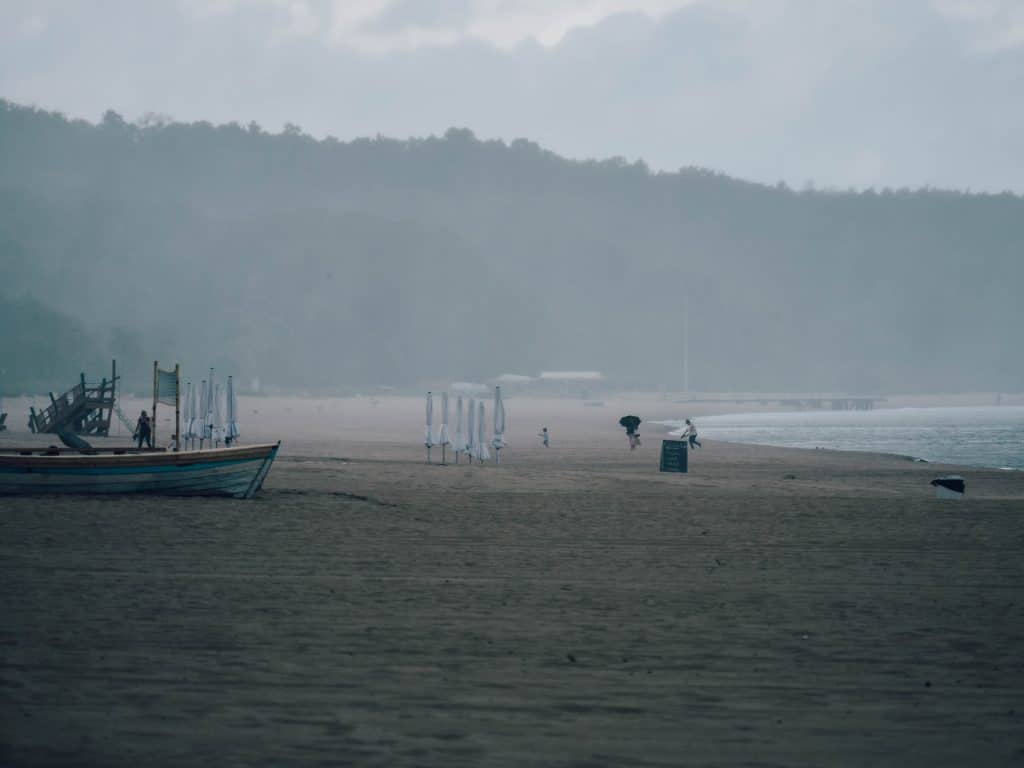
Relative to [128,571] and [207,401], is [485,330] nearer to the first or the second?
[207,401]

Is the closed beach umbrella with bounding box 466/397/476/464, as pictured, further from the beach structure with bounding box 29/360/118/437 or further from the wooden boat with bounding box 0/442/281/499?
the beach structure with bounding box 29/360/118/437

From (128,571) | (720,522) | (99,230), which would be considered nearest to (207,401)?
(720,522)

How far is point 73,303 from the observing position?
177 metres

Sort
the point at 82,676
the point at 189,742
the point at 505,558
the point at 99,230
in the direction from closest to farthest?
the point at 189,742 < the point at 82,676 < the point at 505,558 < the point at 99,230

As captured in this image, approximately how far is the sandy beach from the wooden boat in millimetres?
656

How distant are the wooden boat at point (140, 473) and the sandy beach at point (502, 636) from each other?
0.66 m

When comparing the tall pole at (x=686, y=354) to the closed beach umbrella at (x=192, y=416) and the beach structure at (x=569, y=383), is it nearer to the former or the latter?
the beach structure at (x=569, y=383)

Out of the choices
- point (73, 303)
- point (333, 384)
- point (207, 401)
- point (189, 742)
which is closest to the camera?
point (189, 742)

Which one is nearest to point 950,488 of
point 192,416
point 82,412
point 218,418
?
point 218,418

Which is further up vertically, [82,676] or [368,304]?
[368,304]

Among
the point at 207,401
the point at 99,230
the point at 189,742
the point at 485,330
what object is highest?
the point at 99,230

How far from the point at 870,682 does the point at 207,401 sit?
26002mm

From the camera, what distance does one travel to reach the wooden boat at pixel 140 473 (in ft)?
55.9

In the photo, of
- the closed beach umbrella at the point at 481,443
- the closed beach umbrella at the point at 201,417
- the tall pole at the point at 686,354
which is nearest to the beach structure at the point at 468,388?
the tall pole at the point at 686,354
